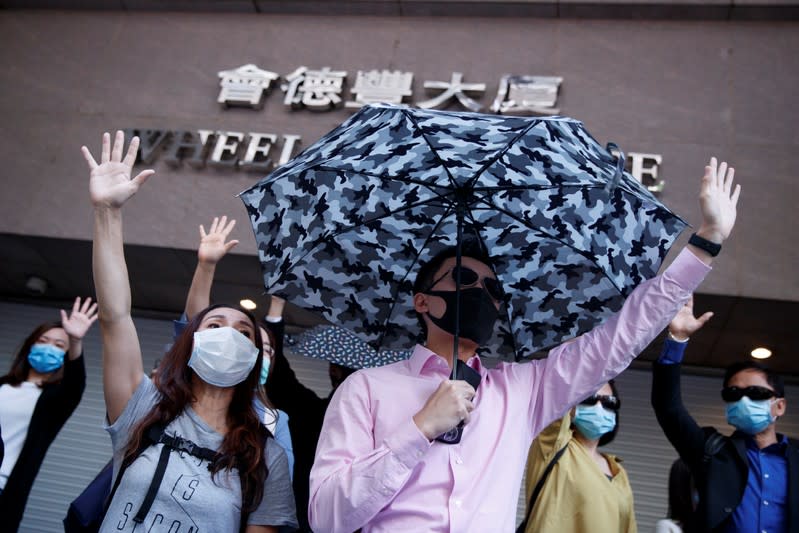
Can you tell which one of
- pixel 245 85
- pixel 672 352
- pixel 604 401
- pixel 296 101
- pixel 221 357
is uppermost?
pixel 245 85

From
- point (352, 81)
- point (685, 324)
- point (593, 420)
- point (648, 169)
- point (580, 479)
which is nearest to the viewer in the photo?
point (685, 324)

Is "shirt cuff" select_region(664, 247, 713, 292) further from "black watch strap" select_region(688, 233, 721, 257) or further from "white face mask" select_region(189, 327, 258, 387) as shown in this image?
"white face mask" select_region(189, 327, 258, 387)

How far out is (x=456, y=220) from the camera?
2766 mm

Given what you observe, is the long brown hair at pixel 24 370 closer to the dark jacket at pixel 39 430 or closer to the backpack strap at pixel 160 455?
the dark jacket at pixel 39 430

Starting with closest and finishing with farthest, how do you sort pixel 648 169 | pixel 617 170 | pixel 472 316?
pixel 617 170 < pixel 472 316 < pixel 648 169

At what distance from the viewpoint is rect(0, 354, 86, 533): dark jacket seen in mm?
4234

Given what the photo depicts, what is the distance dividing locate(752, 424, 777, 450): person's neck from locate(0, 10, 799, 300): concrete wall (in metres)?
2.18

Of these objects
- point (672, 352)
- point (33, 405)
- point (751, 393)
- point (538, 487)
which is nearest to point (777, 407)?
point (751, 393)

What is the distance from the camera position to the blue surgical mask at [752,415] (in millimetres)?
3773

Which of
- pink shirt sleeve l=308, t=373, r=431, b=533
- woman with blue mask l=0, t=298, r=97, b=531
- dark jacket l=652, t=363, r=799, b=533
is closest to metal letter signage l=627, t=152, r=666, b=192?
dark jacket l=652, t=363, r=799, b=533

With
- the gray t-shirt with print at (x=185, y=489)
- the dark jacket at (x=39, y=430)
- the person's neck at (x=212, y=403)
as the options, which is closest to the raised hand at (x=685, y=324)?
the gray t-shirt with print at (x=185, y=489)

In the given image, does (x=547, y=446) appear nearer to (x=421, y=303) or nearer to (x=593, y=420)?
(x=593, y=420)

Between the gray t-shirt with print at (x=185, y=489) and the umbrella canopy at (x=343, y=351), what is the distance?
3.37 feet

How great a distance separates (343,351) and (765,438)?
7.00 feet
